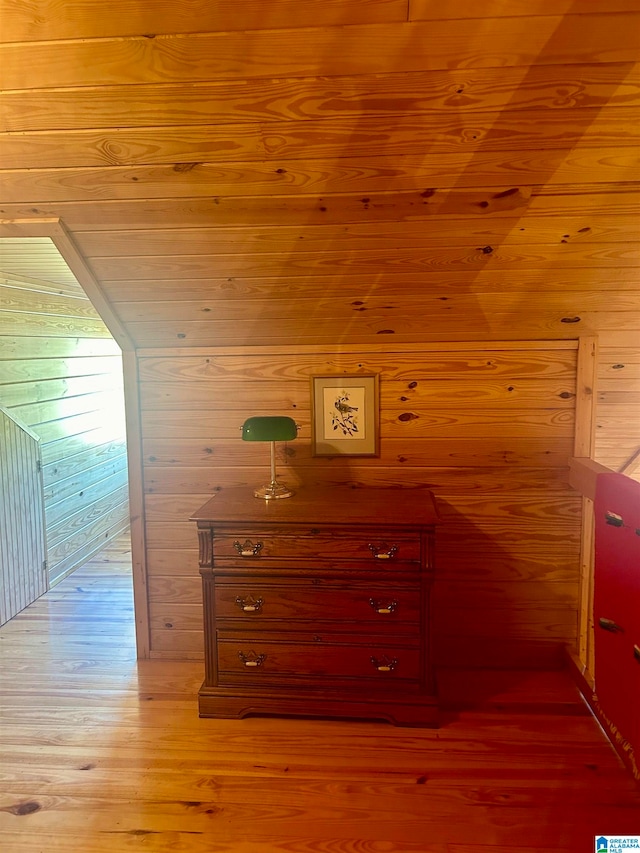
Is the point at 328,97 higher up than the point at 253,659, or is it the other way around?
the point at 328,97

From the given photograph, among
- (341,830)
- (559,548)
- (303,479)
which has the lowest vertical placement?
(341,830)

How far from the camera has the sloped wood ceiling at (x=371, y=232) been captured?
143 cm

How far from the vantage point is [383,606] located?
2.08 m

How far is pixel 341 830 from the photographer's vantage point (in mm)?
1644

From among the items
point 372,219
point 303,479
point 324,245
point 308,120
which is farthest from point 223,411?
point 308,120

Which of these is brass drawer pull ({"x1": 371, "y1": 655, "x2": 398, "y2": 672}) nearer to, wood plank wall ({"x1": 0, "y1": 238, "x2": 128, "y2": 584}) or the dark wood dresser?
the dark wood dresser

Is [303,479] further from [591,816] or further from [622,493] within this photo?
[591,816]

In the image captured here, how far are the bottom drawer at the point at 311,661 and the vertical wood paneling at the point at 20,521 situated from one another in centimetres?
157

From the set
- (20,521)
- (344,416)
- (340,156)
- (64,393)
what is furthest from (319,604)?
(64,393)

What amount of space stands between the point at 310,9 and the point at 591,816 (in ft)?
7.64

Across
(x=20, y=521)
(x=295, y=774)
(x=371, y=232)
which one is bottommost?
(x=295, y=774)

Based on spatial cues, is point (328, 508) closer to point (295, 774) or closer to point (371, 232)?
point (295, 774)

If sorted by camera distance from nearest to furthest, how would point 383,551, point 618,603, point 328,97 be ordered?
point 328,97 < point 618,603 < point 383,551

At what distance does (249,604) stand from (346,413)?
0.87m
